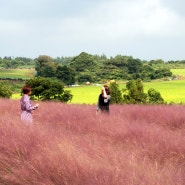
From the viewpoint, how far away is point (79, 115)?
10031 millimetres

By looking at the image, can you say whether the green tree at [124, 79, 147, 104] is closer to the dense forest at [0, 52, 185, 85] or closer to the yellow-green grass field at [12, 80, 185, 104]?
the yellow-green grass field at [12, 80, 185, 104]

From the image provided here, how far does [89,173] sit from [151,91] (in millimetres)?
37967

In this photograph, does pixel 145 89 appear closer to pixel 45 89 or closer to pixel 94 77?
pixel 45 89

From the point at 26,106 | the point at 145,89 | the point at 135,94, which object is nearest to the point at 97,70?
the point at 145,89

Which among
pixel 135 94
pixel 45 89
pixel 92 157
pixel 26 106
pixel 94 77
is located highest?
pixel 26 106

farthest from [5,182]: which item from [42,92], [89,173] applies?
[42,92]

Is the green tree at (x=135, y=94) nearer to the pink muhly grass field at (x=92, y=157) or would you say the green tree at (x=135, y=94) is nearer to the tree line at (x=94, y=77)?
the tree line at (x=94, y=77)

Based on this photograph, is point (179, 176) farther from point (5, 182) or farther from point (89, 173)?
point (5, 182)

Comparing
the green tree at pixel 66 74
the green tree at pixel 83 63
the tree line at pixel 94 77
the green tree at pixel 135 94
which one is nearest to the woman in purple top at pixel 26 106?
the tree line at pixel 94 77

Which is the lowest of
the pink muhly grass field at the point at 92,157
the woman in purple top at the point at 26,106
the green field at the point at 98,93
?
the green field at the point at 98,93

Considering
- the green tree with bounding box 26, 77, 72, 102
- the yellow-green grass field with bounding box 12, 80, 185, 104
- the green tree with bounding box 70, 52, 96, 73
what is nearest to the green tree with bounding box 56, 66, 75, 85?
the yellow-green grass field with bounding box 12, 80, 185, 104

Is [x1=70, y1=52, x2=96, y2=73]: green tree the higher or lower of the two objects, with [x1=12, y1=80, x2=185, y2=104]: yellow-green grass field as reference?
higher

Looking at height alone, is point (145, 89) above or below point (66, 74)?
below

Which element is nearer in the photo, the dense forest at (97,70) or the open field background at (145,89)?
the open field background at (145,89)
